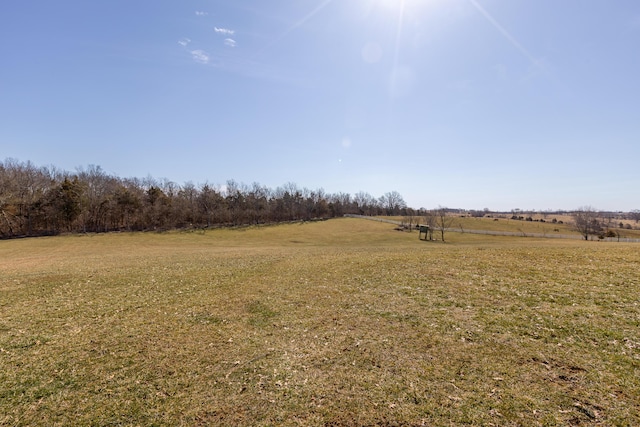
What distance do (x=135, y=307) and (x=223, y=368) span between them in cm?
588

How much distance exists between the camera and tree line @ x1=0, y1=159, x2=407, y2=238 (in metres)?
54.8

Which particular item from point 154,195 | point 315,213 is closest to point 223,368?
point 154,195

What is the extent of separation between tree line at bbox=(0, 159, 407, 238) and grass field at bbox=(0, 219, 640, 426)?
187ft

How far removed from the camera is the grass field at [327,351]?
16.0 ft

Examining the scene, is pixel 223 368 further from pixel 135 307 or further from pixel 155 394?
pixel 135 307

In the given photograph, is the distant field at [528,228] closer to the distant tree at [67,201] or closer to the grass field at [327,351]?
the grass field at [327,351]

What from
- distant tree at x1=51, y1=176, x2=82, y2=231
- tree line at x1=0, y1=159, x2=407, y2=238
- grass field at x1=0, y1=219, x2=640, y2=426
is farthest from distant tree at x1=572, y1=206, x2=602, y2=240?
distant tree at x1=51, y1=176, x2=82, y2=231

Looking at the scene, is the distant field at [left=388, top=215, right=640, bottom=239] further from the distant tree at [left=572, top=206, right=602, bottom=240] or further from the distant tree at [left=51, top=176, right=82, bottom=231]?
the distant tree at [left=51, top=176, right=82, bottom=231]

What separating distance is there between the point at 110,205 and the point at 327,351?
7210 cm

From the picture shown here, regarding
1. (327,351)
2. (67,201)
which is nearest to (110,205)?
(67,201)

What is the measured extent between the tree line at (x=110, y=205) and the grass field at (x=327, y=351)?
187ft

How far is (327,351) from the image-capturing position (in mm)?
6977

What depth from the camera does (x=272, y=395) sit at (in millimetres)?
5379

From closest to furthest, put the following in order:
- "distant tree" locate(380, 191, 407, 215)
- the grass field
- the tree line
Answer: the grass field < the tree line < "distant tree" locate(380, 191, 407, 215)
